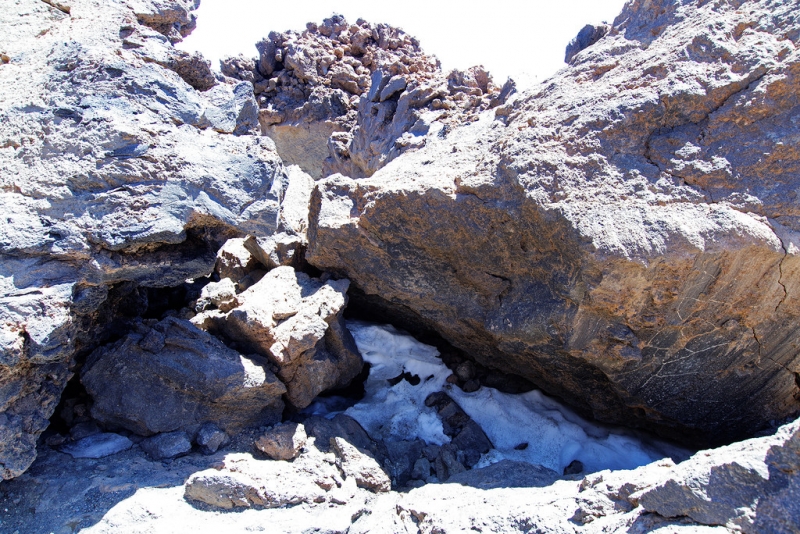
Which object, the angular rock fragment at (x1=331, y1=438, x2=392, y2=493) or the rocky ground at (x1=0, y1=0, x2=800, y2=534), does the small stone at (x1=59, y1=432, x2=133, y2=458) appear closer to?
the rocky ground at (x1=0, y1=0, x2=800, y2=534)

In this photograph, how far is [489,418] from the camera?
3.83 m

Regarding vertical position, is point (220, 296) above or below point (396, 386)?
above

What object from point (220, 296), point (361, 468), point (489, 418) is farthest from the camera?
point (489, 418)

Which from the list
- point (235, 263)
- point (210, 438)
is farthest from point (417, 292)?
point (210, 438)

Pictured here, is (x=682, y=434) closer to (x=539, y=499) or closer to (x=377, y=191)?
(x=539, y=499)

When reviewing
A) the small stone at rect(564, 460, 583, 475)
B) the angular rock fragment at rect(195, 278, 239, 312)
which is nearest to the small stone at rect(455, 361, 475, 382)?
the small stone at rect(564, 460, 583, 475)

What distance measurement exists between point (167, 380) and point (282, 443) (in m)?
0.80

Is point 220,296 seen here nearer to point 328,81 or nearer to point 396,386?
point 396,386

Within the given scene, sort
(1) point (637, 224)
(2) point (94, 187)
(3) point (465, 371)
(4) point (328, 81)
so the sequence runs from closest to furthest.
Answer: (1) point (637, 224) < (2) point (94, 187) < (3) point (465, 371) < (4) point (328, 81)

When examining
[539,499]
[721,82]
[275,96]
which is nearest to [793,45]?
[721,82]

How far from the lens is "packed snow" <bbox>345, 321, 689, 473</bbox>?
11.7ft

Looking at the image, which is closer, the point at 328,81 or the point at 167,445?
the point at 167,445

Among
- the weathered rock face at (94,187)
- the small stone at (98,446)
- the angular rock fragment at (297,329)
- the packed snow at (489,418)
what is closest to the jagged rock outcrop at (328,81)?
the packed snow at (489,418)

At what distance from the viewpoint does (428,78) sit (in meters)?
5.72
